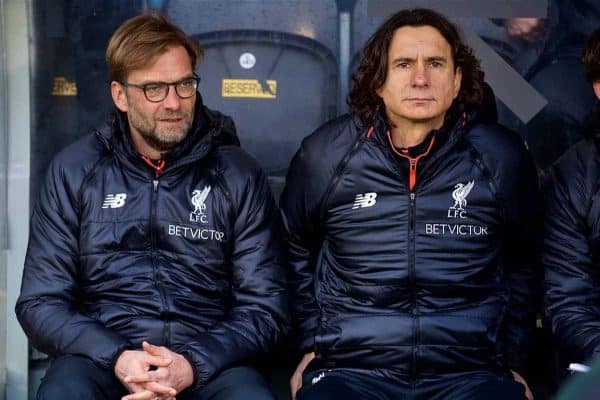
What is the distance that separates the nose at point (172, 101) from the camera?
3039mm

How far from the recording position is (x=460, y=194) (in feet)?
9.86

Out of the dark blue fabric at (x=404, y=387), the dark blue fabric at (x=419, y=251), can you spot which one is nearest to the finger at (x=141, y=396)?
the dark blue fabric at (x=404, y=387)

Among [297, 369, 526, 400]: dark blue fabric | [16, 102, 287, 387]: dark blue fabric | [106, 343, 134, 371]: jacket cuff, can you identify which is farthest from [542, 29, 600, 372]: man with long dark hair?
[106, 343, 134, 371]: jacket cuff

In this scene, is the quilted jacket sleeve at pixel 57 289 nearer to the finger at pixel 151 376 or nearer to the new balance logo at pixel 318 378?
the finger at pixel 151 376

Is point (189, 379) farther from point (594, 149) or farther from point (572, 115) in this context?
point (572, 115)

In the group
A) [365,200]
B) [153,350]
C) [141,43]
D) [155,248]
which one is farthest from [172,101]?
[153,350]

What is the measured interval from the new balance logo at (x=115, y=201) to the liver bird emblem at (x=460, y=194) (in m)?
0.98

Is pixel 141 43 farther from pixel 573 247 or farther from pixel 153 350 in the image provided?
pixel 573 247

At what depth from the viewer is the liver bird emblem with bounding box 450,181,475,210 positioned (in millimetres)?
3002

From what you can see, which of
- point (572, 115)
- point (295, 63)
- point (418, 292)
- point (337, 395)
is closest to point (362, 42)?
point (295, 63)

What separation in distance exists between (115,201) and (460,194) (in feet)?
3.38

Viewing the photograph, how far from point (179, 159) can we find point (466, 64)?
940 mm

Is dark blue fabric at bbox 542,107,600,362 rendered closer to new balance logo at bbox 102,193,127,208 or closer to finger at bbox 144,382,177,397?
finger at bbox 144,382,177,397

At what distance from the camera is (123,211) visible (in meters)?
3.06
